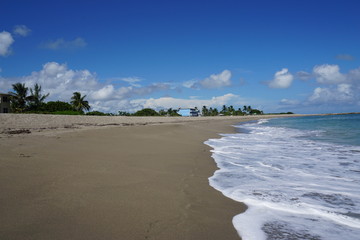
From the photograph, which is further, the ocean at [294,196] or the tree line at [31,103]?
the tree line at [31,103]

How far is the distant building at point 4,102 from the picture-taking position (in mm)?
39000

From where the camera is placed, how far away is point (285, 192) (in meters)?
4.12

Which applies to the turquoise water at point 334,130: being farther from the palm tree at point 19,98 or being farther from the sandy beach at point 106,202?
the palm tree at point 19,98

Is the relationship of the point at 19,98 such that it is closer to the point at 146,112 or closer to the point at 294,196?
the point at 146,112

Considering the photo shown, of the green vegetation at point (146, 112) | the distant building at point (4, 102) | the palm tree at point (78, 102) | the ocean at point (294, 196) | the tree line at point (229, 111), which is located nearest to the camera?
the ocean at point (294, 196)

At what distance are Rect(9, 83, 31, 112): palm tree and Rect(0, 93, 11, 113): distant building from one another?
1.67 m

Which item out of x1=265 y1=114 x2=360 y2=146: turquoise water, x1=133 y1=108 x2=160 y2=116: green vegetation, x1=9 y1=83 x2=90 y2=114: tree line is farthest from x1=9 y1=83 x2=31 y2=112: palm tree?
x1=265 y1=114 x2=360 y2=146: turquoise water

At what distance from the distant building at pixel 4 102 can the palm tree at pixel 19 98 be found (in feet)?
5.49

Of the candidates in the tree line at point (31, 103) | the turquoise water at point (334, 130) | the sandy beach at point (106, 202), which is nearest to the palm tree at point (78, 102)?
the tree line at point (31, 103)

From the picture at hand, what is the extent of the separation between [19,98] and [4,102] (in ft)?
13.7

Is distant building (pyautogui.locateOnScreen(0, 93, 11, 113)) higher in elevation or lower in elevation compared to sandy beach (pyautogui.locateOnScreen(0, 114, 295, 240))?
higher

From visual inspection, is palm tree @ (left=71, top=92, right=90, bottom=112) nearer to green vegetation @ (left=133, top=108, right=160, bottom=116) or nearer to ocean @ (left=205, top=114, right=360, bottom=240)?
green vegetation @ (left=133, top=108, right=160, bottom=116)

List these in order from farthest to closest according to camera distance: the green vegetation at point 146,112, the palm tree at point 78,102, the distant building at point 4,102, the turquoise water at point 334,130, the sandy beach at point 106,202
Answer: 1. the green vegetation at point 146,112
2. the palm tree at point 78,102
3. the distant building at point 4,102
4. the turquoise water at point 334,130
5. the sandy beach at point 106,202

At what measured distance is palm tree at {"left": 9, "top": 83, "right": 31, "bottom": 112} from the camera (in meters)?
43.0
